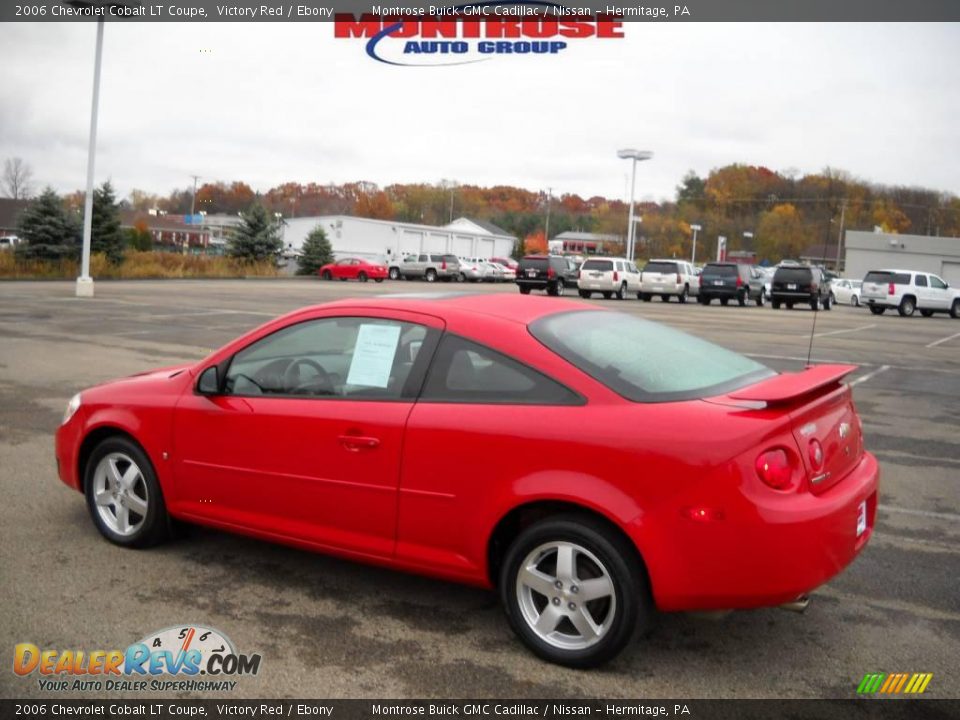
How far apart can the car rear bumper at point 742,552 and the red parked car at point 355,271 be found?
48.2m

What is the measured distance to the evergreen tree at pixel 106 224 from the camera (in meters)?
39.8

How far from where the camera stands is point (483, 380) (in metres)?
4.12

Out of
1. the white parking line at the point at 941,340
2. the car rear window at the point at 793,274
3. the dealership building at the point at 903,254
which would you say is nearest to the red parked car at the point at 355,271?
the car rear window at the point at 793,274

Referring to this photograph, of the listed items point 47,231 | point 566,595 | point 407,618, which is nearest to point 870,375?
point 407,618

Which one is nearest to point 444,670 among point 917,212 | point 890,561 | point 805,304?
point 890,561

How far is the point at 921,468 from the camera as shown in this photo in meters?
7.96

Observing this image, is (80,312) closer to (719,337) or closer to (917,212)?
(719,337)

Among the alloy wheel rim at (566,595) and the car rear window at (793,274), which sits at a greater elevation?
the car rear window at (793,274)

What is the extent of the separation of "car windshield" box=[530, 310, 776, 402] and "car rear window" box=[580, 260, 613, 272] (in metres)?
35.0

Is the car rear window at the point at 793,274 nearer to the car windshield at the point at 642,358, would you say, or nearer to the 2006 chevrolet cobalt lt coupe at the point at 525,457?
the car windshield at the point at 642,358

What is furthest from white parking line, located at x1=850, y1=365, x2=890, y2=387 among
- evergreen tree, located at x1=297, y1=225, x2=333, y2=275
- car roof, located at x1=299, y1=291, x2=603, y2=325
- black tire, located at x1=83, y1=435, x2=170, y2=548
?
evergreen tree, located at x1=297, y1=225, x2=333, y2=275

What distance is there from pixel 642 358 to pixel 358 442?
137 centimetres

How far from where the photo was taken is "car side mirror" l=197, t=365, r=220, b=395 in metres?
4.84

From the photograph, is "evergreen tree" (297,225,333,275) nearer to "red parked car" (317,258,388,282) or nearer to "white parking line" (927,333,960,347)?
"red parked car" (317,258,388,282)
